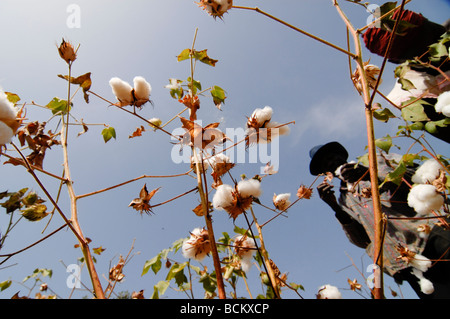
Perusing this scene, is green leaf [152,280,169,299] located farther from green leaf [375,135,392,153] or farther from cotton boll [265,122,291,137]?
green leaf [375,135,392,153]

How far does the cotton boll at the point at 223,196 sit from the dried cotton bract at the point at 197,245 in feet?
0.52

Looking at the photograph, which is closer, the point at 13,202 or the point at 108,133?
the point at 13,202

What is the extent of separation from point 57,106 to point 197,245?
0.90 meters

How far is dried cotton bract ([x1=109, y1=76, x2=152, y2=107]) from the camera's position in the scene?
2.63ft

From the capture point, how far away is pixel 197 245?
31.8 inches

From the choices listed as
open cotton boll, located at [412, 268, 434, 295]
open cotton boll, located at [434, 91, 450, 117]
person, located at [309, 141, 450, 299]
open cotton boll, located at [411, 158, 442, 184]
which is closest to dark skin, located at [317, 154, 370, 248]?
person, located at [309, 141, 450, 299]

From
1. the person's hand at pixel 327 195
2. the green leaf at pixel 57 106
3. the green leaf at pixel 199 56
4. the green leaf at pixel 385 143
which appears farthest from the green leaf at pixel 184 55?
the person's hand at pixel 327 195

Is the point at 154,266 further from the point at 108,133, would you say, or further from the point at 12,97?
the point at 12,97

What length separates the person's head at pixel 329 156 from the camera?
3506mm

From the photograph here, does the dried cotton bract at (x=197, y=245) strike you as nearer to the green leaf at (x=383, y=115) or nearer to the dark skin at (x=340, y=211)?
the green leaf at (x=383, y=115)

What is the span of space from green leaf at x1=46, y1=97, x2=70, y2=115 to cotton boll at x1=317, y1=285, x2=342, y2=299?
4.13ft

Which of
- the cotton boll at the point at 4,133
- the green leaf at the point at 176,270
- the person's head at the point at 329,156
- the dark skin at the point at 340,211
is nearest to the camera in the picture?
the cotton boll at the point at 4,133

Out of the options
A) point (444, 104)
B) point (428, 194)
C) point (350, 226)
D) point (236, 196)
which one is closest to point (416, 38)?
point (444, 104)
